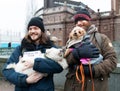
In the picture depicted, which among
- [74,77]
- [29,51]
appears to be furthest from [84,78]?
[29,51]

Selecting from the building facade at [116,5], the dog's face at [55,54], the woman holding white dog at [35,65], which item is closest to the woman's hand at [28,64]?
the woman holding white dog at [35,65]

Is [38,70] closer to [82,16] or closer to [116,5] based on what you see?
[82,16]

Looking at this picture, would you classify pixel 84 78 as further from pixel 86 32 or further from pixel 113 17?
Answer: pixel 113 17

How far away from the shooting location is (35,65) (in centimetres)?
311

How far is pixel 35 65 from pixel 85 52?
0.51 metres

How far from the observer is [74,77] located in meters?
3.21

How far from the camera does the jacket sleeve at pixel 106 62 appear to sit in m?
3.10

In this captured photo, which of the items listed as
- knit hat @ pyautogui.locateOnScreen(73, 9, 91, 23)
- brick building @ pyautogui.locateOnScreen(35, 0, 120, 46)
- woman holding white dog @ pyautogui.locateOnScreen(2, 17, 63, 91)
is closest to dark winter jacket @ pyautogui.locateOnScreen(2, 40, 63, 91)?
woman holding white dog @ pyautogui.locateOnScreen(2, 17, 63, 91)

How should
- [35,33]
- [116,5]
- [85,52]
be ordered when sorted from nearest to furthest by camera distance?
1. [85,52]
2. [35,33]
3. [116,5]

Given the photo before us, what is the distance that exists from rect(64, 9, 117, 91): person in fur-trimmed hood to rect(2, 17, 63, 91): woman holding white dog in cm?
16

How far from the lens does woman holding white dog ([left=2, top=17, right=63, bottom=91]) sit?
3.12 m

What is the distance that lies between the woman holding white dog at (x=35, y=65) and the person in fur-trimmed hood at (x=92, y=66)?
16 cm

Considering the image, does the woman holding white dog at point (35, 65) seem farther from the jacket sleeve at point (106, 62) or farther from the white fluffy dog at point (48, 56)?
the jacket sleeve at point (106, 62)

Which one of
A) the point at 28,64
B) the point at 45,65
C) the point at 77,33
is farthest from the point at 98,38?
the point at 28,64
